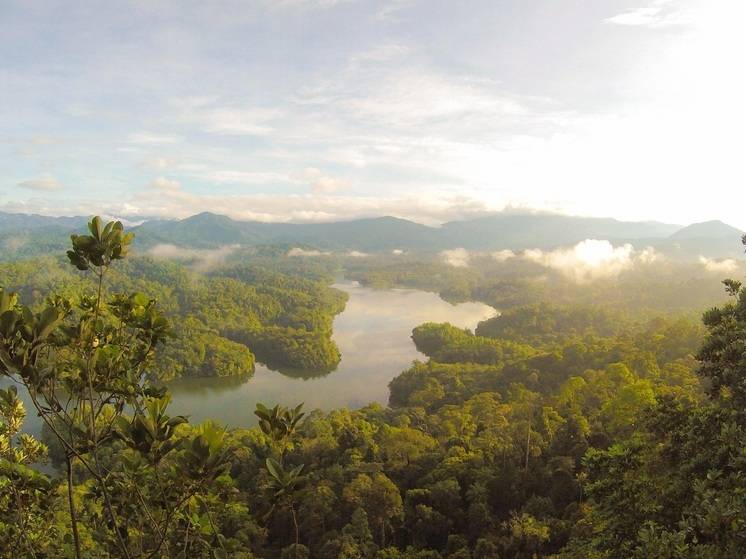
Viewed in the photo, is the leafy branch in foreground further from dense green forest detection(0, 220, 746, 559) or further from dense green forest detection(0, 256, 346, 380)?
dense green forest detection(0, 256, 346, 380)

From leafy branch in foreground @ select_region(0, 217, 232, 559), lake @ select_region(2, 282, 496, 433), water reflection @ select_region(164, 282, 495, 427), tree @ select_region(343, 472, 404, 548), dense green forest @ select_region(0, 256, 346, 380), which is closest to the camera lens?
leafy branch in foreground @ select_region(0, 217, 232, 559)

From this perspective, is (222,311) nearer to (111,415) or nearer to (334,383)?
(334,383)

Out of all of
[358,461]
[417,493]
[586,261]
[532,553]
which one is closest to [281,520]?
[358,461]

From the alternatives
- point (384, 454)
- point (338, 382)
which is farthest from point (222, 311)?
point (384, 454)

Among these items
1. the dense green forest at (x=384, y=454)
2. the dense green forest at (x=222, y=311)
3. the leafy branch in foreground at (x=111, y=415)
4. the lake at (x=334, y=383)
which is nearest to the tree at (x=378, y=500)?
the dense green forest at (x=384, y=454)

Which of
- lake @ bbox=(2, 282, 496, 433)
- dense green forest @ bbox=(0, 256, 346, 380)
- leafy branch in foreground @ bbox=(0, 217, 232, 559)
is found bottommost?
lake @ bbox=(2, 282, 496, 433)

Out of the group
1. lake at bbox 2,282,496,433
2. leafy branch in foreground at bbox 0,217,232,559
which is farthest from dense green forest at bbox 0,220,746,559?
lake at bbox 2,282,496,433
